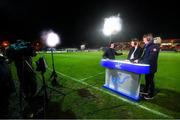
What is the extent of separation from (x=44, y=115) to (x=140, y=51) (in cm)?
436

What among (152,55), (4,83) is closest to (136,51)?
(152,55)

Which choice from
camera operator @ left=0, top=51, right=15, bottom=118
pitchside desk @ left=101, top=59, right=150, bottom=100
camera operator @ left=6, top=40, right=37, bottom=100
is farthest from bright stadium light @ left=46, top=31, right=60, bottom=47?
camera operator @ left=0, top=51, right=15, bottom=118

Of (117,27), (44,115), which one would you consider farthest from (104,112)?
(117,27)

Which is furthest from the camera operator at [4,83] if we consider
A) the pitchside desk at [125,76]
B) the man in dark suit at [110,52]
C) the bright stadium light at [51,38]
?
the man in dark suit at [110,52]

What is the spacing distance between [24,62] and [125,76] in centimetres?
334

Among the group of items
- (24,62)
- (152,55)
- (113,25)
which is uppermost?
(113,25)

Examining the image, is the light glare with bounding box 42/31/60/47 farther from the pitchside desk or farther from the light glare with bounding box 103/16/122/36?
the light glare with bounding box 103/16/122/36

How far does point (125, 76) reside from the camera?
5.61 m

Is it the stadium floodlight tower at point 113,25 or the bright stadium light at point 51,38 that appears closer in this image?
the bright stadium light at point 51,38

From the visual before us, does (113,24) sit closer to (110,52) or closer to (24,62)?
(110,52)

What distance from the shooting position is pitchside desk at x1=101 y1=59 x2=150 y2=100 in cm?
495

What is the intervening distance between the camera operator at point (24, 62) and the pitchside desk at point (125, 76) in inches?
113

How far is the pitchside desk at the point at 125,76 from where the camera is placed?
4945mm

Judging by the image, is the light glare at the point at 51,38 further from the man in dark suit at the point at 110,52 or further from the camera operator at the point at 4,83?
the camera operator at the point at 4,83
